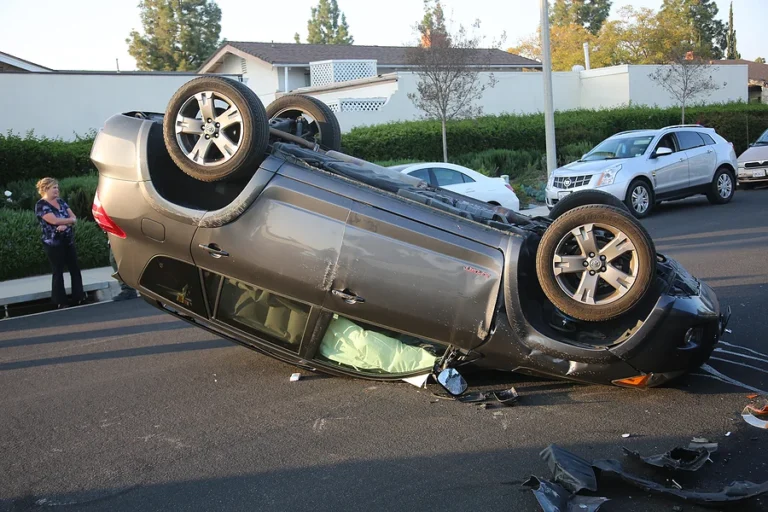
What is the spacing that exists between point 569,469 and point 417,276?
1634 millimetres

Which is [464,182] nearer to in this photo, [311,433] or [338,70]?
[311,433]

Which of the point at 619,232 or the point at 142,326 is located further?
the point at 142,326

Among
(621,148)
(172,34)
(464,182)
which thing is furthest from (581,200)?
(172,34)

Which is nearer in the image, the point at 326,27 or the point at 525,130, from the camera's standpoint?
the point at 525,130

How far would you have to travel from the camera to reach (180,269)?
5.70m

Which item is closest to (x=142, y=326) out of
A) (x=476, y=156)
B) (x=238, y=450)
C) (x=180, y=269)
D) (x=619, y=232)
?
(x=180, y=269)

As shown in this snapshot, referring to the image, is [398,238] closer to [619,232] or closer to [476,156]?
[619,232]

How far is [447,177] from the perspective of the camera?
47.0 feet

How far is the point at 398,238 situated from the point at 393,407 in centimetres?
124

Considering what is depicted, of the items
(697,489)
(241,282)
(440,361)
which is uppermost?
(241,282)

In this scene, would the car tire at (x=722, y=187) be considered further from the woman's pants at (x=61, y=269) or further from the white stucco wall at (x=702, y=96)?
the white stucco wall at (x=702, y=96)

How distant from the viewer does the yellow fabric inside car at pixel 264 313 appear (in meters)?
5.65

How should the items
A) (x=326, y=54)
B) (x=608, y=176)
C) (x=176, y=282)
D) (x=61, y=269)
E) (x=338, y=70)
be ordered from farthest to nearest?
(x=326, y=54)
(x=338, y=70)
(x=608, y=176)
(x=61, y=269)
(x=176, y=282)

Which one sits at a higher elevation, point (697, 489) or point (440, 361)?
point (440, 361)
